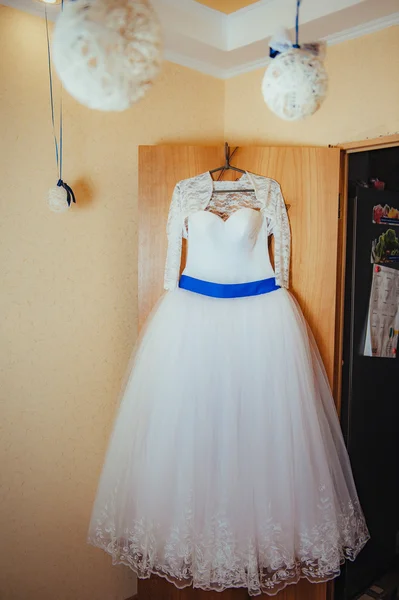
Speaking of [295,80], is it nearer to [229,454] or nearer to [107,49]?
[107,49]

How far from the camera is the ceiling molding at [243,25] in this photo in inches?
74.3

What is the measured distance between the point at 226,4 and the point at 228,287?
1263 mm

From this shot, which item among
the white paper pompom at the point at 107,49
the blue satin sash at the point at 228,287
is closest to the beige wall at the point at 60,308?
the blue satin sash at the point at 228,287

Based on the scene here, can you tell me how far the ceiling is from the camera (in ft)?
7.04

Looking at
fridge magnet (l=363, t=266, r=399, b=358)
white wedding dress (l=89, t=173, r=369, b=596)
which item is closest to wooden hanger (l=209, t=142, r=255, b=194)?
white wedding dress (l=89, t=173, r=369, b=596)

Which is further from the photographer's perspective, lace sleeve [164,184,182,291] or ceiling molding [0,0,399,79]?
lace sleeve [164,184,182,291]

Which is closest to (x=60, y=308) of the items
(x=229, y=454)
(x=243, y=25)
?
(x=229, y=454)

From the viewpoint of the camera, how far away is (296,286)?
2.14 meters

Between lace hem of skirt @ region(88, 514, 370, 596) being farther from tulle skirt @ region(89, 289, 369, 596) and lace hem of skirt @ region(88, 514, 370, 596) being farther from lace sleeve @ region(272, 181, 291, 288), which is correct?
lace sleeve @ region(272, 181, 291, 288)

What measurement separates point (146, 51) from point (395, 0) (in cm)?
126

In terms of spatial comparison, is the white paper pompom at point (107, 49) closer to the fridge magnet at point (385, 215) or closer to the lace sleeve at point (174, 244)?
the lace sleeve at point (174, 244)

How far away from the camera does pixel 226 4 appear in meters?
2.17

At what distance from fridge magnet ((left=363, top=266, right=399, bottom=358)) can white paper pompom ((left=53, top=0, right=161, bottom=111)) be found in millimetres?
1756

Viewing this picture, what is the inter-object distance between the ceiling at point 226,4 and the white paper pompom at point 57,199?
1061mm
